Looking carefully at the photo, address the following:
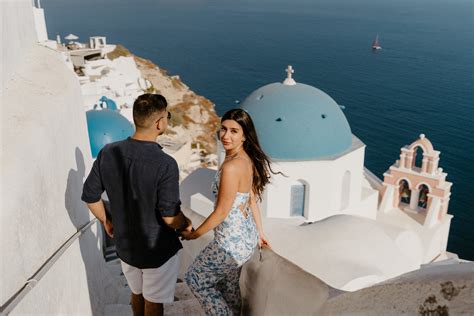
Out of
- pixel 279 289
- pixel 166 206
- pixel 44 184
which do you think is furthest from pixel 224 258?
pixel 44 184

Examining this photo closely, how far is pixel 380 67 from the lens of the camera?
195 ft

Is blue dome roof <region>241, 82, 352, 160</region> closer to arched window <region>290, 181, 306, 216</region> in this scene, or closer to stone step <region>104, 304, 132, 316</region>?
arched window <region>290, 181, 306, 216</region>

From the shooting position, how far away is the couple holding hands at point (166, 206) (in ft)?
8.44

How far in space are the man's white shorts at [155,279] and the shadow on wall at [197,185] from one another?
326 inches

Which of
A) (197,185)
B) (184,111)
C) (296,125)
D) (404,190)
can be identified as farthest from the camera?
(184,111)

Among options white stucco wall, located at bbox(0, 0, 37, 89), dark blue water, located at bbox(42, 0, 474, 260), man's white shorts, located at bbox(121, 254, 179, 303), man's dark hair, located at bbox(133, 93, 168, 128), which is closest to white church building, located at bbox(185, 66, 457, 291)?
man's white shorts, located at bbox(121, 254, 179, 303)

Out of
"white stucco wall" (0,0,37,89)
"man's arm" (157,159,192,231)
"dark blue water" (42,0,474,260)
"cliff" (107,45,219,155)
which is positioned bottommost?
"dark blue water" (42,0,474,260)

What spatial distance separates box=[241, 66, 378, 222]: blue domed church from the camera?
10938 millimetres

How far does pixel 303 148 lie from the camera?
10977mm

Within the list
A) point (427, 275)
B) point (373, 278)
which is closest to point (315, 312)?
point (427, 275)

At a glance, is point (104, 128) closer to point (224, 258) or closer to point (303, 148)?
point (303, 148)

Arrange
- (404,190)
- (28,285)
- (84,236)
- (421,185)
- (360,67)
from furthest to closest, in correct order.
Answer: (360,67)
(404,190)
(421,185)
(84,236)
(28,285)

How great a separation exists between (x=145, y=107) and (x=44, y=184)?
690 mm

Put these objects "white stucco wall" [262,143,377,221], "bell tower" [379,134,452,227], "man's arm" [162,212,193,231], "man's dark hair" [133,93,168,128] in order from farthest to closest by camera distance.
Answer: "bell tower" [379,134,452,227], "white stucco wall" [262,143,377,221], "man's arm" [162,212,193,231], "man's dark hair" [133,93,168,128]
